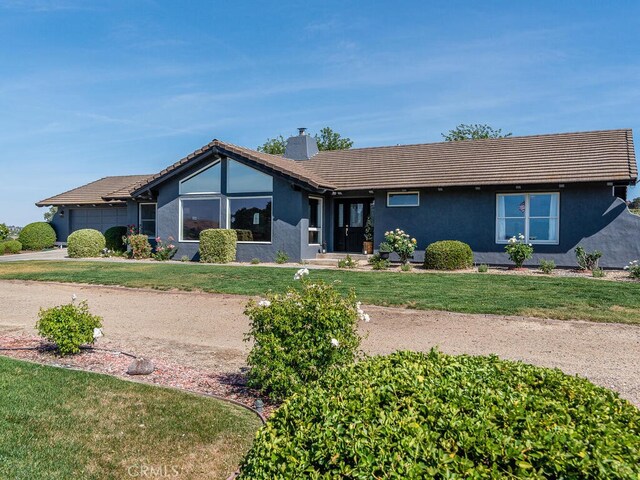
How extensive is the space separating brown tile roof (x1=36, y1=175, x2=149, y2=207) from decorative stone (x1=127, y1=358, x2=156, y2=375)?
987 inches

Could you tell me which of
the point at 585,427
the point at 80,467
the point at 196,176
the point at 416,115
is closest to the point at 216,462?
the point at 80,467

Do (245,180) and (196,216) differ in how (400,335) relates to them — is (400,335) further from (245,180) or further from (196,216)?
(196,216)

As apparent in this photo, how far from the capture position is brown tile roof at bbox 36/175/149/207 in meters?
30.6

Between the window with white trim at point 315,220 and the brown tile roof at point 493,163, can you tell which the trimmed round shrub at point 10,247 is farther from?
the window with white trim at point 315,220

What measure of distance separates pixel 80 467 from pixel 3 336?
559 cm

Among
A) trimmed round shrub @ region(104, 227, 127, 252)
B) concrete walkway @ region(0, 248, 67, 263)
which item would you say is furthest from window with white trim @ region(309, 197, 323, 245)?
concrete walkway @ region(0, 248, 67, 263)

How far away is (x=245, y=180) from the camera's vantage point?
21375 mm

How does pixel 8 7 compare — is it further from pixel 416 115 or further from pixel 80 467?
pixel 416 115

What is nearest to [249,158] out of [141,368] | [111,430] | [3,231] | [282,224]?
[282,224]

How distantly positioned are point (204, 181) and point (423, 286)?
1282 cm

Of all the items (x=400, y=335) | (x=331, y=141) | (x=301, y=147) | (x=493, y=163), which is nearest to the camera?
(x=400, y=335)

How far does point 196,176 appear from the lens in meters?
22.3

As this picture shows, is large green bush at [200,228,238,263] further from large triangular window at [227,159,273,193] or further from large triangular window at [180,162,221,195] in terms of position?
large triangular window at [180,162,221,195]

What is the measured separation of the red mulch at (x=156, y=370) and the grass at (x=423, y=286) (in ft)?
15.4
